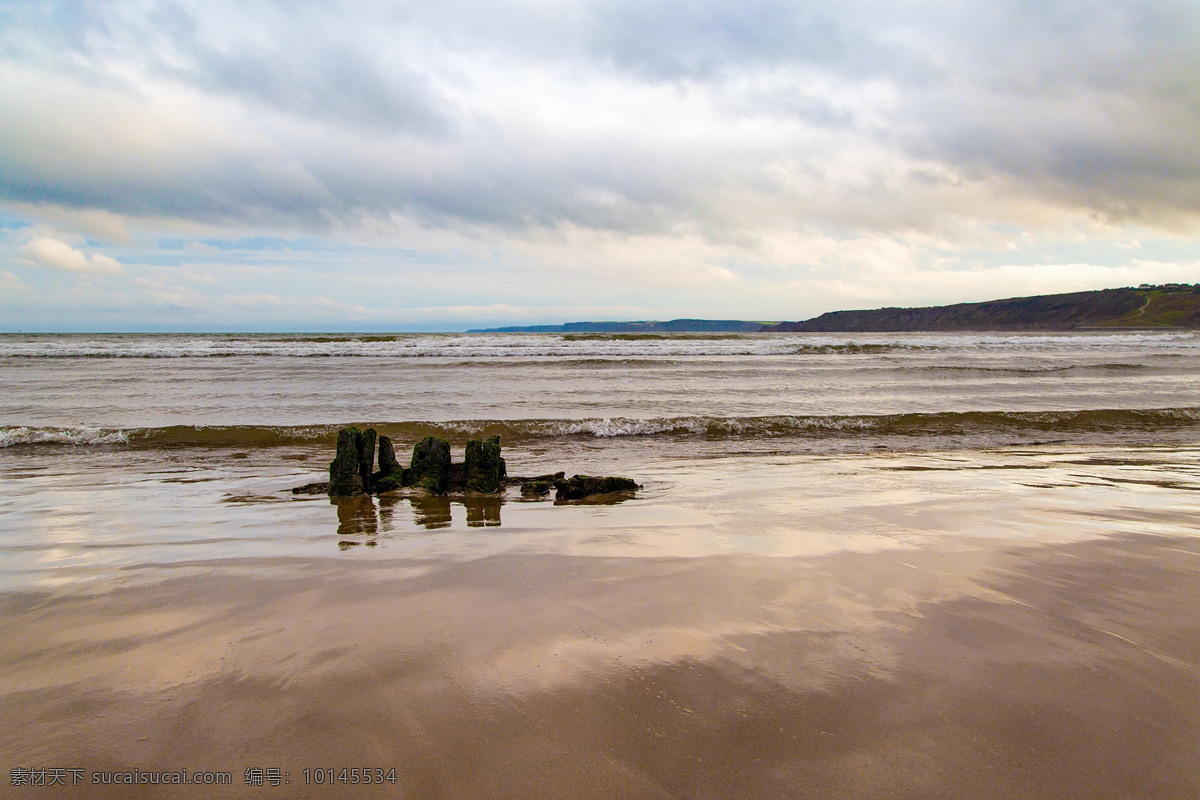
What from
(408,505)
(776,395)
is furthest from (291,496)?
(776,395)

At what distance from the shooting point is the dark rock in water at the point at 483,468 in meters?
6.40

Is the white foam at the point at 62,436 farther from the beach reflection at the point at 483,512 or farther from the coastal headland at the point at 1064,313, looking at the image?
the coastal headland at the point at 1064,313

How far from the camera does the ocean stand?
6.16 feet

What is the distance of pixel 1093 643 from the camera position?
264 cm

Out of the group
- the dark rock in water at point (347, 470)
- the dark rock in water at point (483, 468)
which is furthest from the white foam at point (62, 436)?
the dark rock in water at point (483, 468)

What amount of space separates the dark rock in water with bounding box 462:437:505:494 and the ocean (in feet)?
0.91

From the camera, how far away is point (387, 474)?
22.1ft

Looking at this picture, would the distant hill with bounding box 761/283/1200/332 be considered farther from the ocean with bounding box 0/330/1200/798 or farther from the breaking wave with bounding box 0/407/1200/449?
the ocean with bounding box 0/330/1200/798

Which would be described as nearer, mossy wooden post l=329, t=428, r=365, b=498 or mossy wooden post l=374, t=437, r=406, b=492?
mossy wooden post l=329, t=428, r=365, b=498

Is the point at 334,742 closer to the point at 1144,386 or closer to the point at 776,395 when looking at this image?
the point at 776,395

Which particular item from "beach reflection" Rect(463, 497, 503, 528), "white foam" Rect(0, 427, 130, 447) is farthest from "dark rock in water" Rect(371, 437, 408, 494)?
"white foam" Rect(0, 427, 130, 447)

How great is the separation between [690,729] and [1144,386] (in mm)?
21960

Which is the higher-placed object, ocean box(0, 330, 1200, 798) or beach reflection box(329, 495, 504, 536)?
ocean box(0, 330, 1200, 798)

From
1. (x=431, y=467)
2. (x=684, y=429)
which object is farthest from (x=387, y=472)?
(x=684, y=429)
